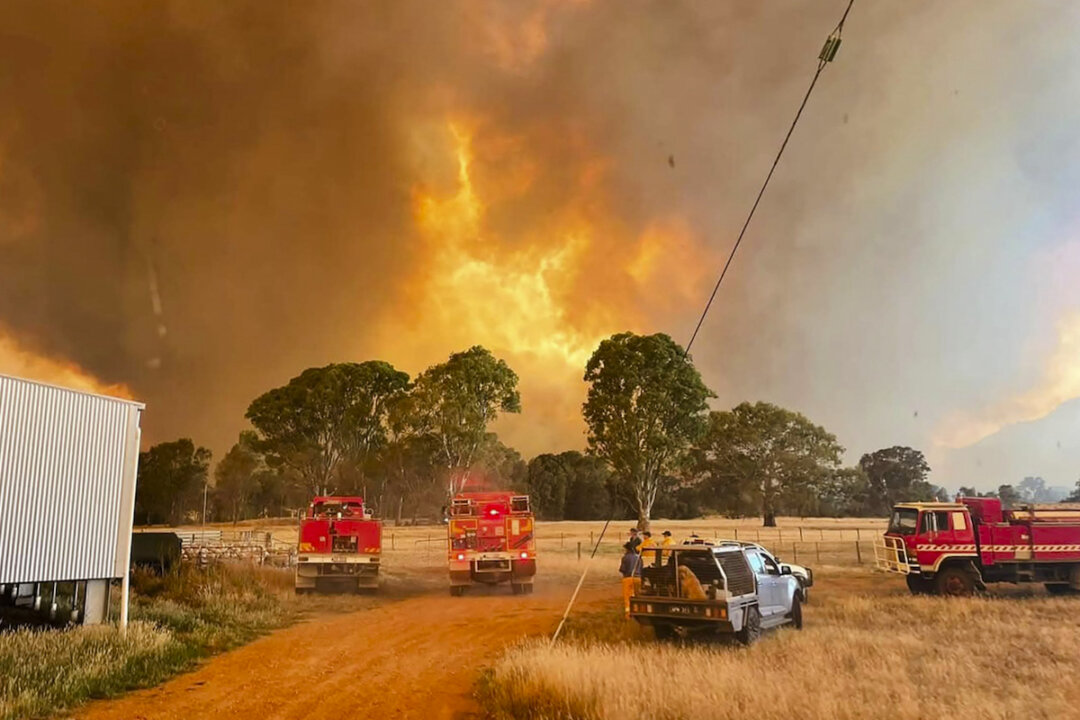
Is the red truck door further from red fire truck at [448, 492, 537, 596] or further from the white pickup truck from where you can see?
red fire truck at [448, 492, 537, 596]

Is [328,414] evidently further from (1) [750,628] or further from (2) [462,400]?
(1) [750,628]

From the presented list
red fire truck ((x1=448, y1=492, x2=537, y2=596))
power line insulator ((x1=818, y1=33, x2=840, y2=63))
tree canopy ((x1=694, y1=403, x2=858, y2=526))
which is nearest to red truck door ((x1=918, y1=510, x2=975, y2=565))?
red fire truck ((x1=448, y1=492, x2=537, y2=596))

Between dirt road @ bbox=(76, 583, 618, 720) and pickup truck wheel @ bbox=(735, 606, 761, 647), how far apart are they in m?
4.75

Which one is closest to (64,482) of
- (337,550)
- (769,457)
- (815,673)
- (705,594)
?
(337,550)

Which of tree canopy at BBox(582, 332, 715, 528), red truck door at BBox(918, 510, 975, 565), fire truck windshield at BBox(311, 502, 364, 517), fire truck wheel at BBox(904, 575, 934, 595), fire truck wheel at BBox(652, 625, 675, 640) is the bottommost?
fire truck wheel at BBox(904, 575, 934, 595)

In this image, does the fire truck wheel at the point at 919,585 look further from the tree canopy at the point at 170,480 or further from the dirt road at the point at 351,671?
the tree canopy at the point at 170,480

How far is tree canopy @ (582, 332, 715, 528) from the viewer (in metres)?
44.8

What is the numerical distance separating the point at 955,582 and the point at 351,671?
18.0 metres

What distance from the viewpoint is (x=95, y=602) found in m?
15.9

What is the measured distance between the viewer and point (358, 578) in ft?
75.3

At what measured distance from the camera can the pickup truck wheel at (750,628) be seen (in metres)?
13.2

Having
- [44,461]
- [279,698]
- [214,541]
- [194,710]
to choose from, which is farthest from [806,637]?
[214,541]

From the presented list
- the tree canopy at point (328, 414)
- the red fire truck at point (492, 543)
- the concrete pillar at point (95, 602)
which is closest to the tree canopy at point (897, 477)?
the tree canopy at point (328, 414)

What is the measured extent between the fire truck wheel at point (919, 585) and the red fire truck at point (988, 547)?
0.03m
